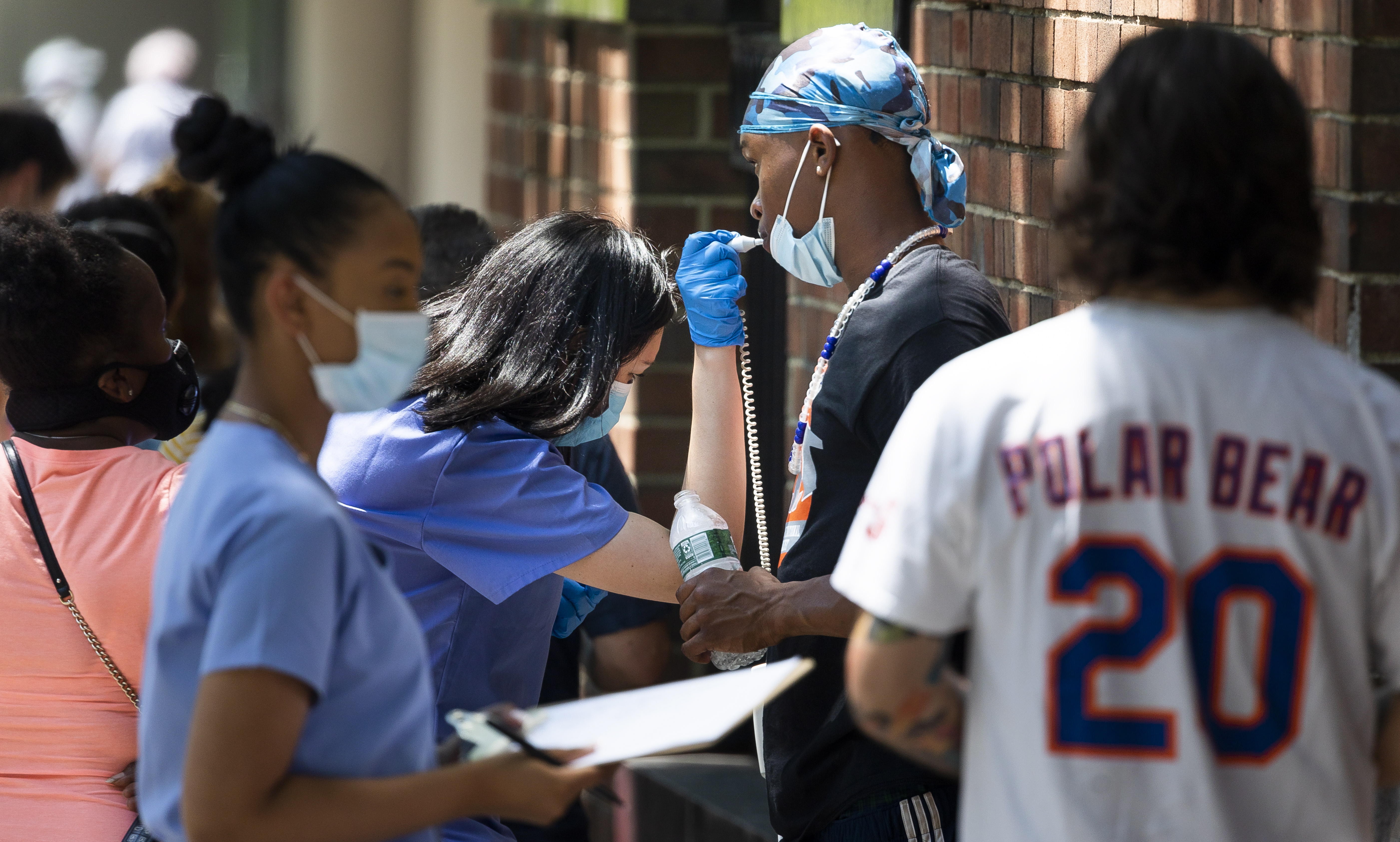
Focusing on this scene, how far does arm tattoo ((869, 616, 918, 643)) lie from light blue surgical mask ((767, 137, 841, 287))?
101 cm

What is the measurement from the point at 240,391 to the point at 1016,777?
0.88 metres

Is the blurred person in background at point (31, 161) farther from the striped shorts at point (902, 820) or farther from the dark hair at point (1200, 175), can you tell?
the dark hair at point (1200, 175)

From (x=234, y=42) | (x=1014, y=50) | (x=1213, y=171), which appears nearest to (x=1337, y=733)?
(x=1213, y=171)

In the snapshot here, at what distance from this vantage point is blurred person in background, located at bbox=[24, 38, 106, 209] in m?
9.05

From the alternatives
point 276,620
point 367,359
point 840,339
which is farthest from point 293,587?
point 840,339

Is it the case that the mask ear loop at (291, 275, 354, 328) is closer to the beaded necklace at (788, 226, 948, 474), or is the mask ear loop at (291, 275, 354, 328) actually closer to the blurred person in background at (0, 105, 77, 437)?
the beaded necklace at (788, 226, 948, 474)

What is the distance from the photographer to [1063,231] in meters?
1.58

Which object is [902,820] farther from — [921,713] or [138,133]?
[138,133]

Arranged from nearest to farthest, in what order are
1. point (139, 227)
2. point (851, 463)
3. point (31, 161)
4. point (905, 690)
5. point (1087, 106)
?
point (905, 690) → point (1087, 106) → point (851, 463) → point (139, 227) → point (31, 161)

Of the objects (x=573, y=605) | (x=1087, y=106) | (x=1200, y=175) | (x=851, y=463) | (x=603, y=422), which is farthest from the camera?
(x=573, y=605)

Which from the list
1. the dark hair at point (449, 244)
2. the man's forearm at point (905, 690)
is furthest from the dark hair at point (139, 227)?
the man's forearm at point (905, 690)

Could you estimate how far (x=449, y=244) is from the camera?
11.3ft

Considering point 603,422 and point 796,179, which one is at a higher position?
point 796,179

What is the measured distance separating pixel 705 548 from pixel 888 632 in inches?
33.5
